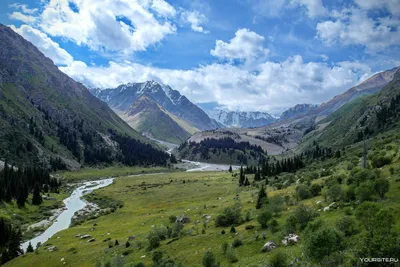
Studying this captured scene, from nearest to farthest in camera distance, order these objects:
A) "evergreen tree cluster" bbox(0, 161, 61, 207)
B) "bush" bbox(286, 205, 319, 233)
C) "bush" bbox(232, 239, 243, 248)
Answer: "bush" bbox(286, 205, 319, 233)
"bush" bbox(232, 239, 243, 248)
"evergreen tree cluster" bbox(0, 161, 61, 207)

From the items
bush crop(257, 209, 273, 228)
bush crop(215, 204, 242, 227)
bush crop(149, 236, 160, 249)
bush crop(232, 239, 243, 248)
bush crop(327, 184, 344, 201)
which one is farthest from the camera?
bush crop(215, 204, 242, 227)

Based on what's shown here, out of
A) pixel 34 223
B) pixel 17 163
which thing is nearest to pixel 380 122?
pixel 34 223

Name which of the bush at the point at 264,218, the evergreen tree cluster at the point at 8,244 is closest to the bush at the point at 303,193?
the bush at the point at 264,218

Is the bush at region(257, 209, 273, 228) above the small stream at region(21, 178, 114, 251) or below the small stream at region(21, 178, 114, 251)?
above

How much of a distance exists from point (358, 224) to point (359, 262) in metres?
7.77

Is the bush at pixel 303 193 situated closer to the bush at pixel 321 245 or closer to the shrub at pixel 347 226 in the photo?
the shrub at pixel 347 226

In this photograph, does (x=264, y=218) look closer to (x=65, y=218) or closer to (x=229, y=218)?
(x=229, y=218)

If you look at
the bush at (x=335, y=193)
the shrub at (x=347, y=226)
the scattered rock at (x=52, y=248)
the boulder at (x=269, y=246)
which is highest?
the bush at (x=335, y=193)

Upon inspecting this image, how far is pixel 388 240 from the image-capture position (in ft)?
52.2

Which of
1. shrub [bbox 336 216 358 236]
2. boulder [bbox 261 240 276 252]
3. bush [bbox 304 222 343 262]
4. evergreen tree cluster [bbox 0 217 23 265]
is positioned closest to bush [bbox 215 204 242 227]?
boulder [bbox 261 240 276 252]

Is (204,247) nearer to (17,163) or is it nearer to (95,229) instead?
(95,229)

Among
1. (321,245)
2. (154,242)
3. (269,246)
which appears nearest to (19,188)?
(154,242)

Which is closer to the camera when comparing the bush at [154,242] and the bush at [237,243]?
the bush at [237,243]

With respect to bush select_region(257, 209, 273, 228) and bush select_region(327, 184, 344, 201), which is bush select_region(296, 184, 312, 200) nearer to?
bush select_region(327, 184, 344, 201)
